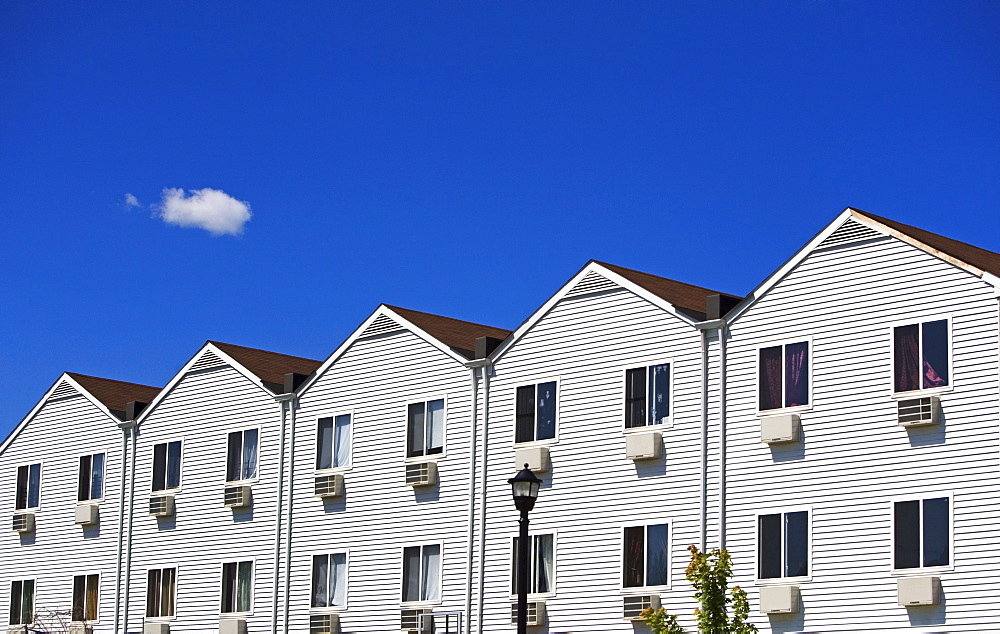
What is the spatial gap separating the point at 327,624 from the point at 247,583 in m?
3.08

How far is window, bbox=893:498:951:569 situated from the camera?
27953 millimetres

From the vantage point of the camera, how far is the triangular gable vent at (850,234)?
98.8 ft

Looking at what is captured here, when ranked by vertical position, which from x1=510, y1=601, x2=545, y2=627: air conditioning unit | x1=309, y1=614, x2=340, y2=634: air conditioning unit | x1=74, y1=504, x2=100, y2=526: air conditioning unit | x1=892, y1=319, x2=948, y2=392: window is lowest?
x1=309, y1=614, x2=340, y2=634: air conditioning unit

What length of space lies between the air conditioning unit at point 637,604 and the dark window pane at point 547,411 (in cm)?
415

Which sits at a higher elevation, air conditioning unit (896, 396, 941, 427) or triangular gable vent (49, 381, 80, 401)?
triangular gable vent (49, 381, 80, 401)

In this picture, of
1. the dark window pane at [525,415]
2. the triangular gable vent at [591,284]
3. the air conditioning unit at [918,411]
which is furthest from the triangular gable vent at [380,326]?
the air conditioning unit at [918,411]

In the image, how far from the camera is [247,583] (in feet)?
128

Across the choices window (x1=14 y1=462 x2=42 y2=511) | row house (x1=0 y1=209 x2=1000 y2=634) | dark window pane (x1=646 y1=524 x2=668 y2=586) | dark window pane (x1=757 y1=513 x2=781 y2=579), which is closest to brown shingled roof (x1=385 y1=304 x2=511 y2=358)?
row house (x1=0 y1=209 x2=1000 y2=634)

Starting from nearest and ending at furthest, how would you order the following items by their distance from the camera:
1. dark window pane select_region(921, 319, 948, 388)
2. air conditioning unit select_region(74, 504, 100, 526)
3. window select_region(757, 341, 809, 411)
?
dark window pane select_region(921, 319, 948, 388) < window select_region(757, 341, 809, 411) < air conditioning unit select_region(74, 504, 100, 526)

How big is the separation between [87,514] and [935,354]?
951 inches

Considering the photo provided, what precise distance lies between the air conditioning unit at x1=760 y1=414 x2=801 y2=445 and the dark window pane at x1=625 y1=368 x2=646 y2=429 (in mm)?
3069

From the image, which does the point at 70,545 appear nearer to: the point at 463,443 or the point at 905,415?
the point at 463,443

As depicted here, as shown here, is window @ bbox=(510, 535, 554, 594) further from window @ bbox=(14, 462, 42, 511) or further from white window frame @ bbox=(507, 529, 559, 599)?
window @ bbox=(14, 462, 42, 511)

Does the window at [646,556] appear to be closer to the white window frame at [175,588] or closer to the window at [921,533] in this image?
the window at [921,533]
